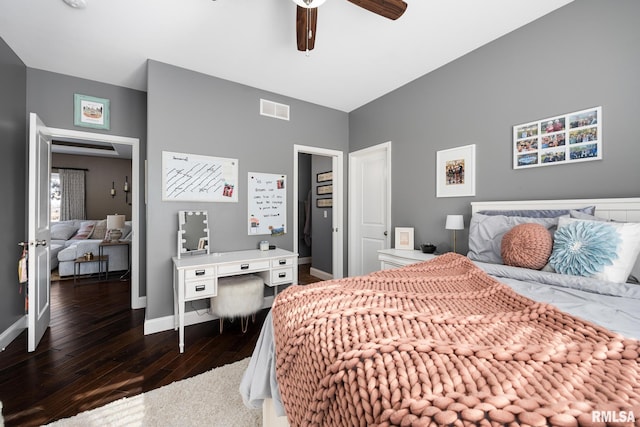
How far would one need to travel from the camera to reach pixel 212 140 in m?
3.01

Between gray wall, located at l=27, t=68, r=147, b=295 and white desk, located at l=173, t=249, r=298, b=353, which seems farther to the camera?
gray wall, located at l=27, t=68, r=147, b=295

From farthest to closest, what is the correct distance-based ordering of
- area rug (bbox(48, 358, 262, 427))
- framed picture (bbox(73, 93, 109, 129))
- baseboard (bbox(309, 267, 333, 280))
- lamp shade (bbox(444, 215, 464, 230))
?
baseboard (bbox(309, 267, 333, 280)) → framed picture (bbox(73, 93, 109, 129)) → lamp shade (bbox(444, 215, 464, 230)) → area rug (bbox(48, 358, 262, 427))

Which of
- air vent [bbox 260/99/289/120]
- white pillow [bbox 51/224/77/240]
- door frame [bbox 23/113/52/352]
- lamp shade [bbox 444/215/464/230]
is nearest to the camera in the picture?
door frame [bbox 23/113/52/352]

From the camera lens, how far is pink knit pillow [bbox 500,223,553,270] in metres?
1.59

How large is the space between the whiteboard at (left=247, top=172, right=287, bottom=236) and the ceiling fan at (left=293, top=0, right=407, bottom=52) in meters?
1.68

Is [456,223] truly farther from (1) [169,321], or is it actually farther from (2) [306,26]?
(1) [169,321]

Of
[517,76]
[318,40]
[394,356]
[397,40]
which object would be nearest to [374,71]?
[397,40]

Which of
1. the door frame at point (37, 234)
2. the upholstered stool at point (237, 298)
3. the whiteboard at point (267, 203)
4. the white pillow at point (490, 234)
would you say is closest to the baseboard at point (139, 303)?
the door frame at point (37, 234)

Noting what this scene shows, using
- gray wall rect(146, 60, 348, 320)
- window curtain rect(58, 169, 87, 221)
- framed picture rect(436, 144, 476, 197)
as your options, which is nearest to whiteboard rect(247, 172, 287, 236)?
gray wall rect(146, 60, 348, 320)

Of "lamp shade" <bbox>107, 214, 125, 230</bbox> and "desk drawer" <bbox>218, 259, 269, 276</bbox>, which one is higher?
"lamp shade" <bbox>107, 214, 125, 230</bbox>

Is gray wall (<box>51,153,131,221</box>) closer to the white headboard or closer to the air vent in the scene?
the air vent

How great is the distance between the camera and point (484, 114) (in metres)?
2.50

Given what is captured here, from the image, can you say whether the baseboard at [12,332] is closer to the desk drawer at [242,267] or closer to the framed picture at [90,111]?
the desk drawer at [242,267]

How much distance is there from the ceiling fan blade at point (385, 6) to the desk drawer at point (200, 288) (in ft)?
8.03
